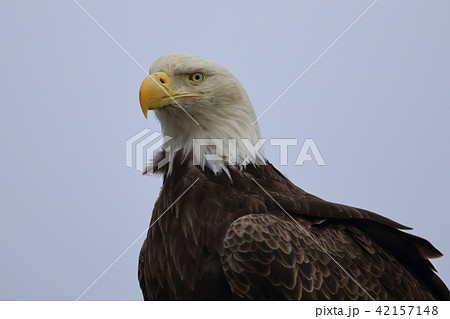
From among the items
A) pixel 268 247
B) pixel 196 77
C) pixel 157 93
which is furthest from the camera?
pixel 196 77

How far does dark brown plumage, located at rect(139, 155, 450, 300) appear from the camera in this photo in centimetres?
468

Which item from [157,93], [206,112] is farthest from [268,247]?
[157,93]

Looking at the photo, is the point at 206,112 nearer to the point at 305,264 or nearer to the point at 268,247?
the point at 268,247

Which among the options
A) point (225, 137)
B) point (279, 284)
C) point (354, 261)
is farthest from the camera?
point (225, 137)

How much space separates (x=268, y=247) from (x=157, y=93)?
1356mm

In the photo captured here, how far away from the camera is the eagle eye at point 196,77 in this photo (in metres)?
5.38

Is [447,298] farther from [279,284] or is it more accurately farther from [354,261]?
[279,284]

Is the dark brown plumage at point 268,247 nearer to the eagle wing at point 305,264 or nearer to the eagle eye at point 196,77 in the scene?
the eagle wing at point 305,264

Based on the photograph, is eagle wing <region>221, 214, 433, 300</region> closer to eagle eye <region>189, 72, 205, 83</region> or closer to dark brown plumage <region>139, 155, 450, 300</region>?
dark brown plumage <region>139, 155, 450, 300</region>

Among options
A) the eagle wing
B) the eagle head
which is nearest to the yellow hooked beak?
the eagle head

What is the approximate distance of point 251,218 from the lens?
483cm

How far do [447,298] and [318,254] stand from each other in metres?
1.11

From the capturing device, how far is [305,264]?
15.5ft
